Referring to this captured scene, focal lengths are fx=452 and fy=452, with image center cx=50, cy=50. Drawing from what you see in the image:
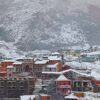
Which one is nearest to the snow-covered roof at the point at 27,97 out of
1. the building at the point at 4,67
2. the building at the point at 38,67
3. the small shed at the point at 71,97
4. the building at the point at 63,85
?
the small shed at the point at 71,97

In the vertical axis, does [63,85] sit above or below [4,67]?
below

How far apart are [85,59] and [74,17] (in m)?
67.6

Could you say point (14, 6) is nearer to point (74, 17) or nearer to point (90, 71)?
point (74, 17)

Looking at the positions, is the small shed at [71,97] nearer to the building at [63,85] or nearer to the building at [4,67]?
the building at [63,85]

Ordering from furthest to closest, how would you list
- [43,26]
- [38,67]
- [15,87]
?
[43,26], [38,67], [15,87]

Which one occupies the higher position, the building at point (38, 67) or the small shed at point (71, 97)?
the building at point (38, 67)

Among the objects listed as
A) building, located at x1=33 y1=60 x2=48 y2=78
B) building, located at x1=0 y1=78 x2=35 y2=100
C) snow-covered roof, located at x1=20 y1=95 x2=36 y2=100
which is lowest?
snow-covered roof, located at x1=20 y1=95 x2=36 y2=100

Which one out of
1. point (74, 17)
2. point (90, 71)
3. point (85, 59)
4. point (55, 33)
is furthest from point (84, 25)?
point (90, 71)

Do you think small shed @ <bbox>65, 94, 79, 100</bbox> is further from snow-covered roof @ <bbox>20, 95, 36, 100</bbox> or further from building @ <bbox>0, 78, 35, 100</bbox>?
building @ <bbox>0, 78, 35, 100</bbox>

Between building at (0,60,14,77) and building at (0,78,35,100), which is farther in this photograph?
building at (0,60,14,77)

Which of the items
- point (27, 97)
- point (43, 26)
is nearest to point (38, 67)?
point (27, 97)

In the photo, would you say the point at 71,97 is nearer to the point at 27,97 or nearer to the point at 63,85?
the point at 27,97

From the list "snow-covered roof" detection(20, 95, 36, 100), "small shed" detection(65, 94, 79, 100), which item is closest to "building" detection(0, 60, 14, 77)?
"snow-covered roof" detection(20, 95, 36, 100)

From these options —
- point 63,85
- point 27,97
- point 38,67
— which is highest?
point 38,67
